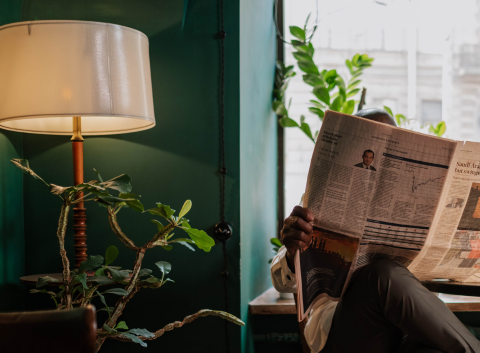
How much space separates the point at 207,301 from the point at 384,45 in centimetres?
151

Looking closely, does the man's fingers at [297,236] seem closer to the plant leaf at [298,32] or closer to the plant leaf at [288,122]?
the plant leaf at [288,122]

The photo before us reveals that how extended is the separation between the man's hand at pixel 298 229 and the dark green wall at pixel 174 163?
0.50 metres

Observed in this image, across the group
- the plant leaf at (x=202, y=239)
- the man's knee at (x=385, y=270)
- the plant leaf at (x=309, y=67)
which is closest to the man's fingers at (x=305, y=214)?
the man's knee at (x=385, y=270)

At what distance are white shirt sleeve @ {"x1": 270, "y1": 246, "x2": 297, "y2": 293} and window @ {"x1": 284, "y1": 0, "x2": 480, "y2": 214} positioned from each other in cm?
82

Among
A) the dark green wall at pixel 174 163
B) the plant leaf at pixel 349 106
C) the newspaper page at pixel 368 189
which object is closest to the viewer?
the newspaper page at pixel 368 189

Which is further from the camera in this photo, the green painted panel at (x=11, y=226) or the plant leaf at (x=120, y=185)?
the green painted panel at (x=11, y=226)

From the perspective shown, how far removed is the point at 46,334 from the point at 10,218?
3.33ft

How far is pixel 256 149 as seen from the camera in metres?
1.66

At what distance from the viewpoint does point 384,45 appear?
81.4 inches

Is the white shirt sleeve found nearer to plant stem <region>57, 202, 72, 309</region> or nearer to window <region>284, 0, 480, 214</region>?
plant stem <region>57, 202, 72, 309</region>

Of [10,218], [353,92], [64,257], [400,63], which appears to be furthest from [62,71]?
[400,63]

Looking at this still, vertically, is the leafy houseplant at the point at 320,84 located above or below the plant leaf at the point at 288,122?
above

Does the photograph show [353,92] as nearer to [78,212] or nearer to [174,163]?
[174,163]

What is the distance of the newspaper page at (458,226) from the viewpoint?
3.05 ft
